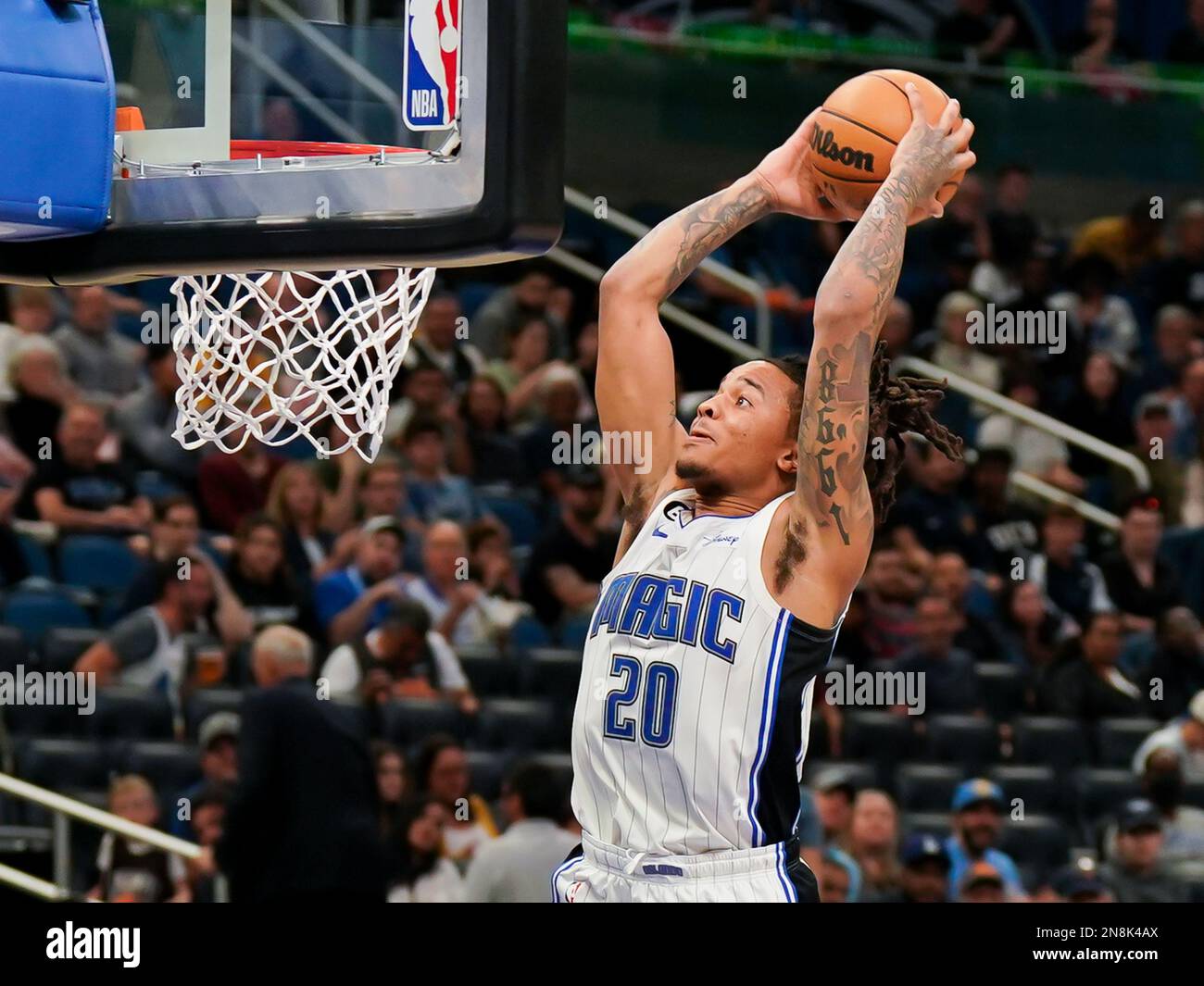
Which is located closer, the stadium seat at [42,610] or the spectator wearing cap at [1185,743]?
the stadium seat at [42,610]

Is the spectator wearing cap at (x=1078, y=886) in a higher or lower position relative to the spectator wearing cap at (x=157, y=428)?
lower

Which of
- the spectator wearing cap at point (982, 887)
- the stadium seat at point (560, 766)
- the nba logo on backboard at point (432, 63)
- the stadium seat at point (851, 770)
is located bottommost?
the spectator wearing cap at point (982, 887)

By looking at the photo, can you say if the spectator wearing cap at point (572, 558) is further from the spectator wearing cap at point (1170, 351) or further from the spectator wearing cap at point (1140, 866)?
the spectator wearing cap at point (1170, 351)

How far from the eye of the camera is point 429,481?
23.9 ft

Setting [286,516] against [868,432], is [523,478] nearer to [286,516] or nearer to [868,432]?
[286,516]

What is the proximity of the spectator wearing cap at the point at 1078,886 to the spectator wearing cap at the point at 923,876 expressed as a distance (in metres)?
0.39

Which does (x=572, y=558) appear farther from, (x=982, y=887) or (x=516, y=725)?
(x=982, y=887)

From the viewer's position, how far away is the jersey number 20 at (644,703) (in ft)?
11.3

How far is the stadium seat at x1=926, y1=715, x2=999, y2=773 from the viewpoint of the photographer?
22.9 feet

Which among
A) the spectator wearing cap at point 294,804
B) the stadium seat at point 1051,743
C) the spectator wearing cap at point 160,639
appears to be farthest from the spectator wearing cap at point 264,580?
the stadium seat at point 1051,743

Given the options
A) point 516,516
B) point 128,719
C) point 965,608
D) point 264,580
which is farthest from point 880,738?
point 128,719

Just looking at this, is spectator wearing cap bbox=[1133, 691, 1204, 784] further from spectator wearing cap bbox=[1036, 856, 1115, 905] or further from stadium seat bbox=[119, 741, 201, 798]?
stadium seat bbox=[119, 741, 201, 798]

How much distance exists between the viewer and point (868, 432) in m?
3.67

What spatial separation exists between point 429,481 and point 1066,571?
2.47 m
